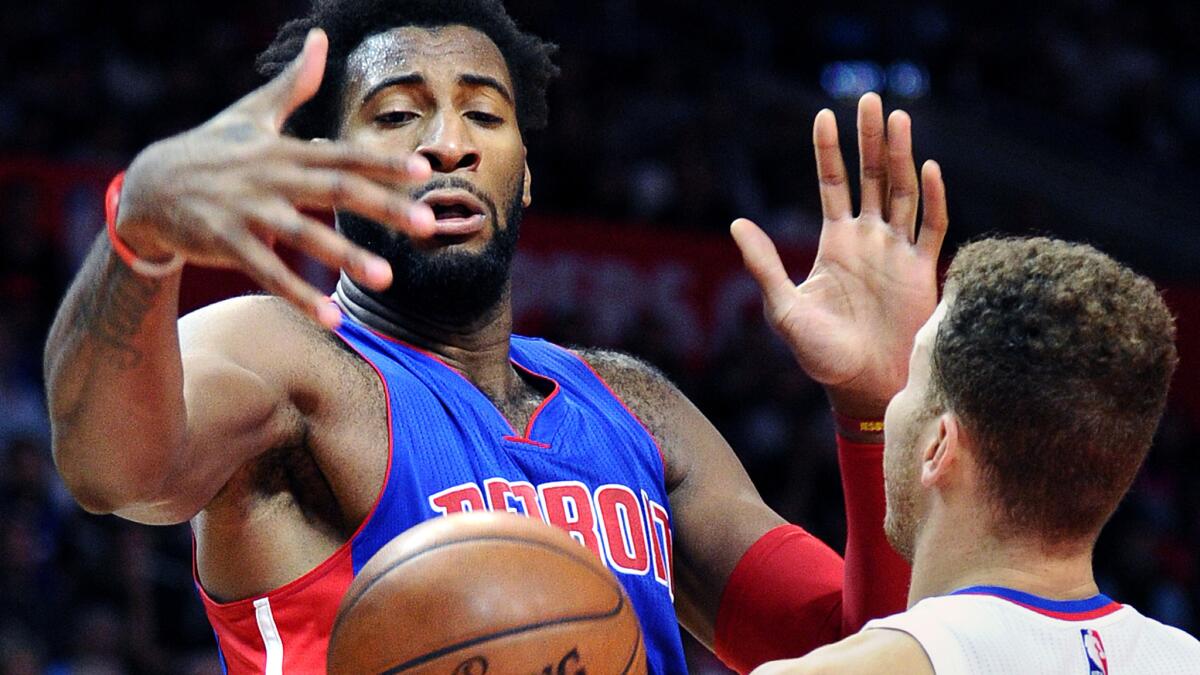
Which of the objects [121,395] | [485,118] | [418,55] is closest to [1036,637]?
[121,395]

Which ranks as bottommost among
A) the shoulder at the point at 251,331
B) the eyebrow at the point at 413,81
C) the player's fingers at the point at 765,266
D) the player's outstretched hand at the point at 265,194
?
the player's fingers at the point at 765,266

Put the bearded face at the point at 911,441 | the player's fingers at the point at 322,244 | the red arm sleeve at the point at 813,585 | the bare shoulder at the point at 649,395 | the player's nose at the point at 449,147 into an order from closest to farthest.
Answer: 1. the player's fingers at the point at 322,244
2. the bearded face at the point at 911,441
3. the player's nose at the point at 449,147
4. the red arm sleeve at the point at 813,585
5. the bare shoulder at the point at 649,395

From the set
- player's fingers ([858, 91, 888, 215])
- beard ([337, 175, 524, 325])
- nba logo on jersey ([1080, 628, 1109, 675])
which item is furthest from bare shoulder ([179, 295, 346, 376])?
nba logo on jersey ([1080, 628, 1109, 675])

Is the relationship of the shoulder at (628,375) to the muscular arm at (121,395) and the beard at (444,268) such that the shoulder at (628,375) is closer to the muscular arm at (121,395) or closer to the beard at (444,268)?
the beard at (444,268)

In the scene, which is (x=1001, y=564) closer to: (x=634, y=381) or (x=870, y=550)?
(x=870, y=550)

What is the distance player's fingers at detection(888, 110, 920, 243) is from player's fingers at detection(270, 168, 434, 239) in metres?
1.44

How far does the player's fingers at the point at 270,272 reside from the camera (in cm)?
204

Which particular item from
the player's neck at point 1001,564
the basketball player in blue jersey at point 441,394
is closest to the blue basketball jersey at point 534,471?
the basketball player in blue jersey at point 441,394

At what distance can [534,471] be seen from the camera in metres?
3.04

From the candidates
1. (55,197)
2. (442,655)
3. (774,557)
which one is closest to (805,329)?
(774,557)

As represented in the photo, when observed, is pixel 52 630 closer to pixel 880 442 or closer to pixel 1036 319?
pixel 880 442

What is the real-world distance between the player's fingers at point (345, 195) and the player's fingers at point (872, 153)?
139cm

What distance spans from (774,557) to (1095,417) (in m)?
1.12

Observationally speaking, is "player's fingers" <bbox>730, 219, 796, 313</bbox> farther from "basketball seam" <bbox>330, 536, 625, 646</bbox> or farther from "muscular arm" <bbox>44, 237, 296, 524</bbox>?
"muscular arm" <bbox>44, 237, 296, 524</bbox>
